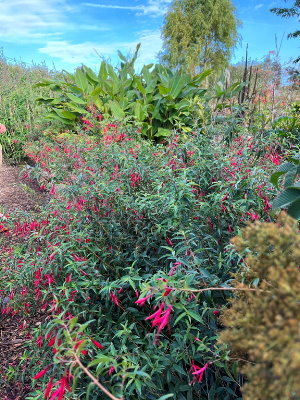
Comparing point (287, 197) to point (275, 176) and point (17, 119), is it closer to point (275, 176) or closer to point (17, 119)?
point (275, 176)

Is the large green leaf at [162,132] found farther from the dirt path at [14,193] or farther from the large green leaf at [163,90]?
the dirt path at [14,193]

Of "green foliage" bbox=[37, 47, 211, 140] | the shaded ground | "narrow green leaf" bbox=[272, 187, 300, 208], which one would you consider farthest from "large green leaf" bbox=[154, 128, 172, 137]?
"narrow green leaf" bbox=[272, 187, 300, 208]

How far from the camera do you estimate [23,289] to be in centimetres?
192

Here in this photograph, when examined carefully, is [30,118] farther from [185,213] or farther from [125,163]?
[185,213]

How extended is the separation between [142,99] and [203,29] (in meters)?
25.3

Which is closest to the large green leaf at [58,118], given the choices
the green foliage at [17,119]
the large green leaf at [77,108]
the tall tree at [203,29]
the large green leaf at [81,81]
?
the large green leaf at [77,108]

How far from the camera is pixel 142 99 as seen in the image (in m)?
5.44

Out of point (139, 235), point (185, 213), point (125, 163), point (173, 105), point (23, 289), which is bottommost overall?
point (23, 289)

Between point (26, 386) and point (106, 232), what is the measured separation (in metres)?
1.06

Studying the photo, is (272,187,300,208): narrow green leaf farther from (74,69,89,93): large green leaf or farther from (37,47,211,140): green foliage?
(74,69,89,93): large green leaf

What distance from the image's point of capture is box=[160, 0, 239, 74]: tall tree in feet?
88.6

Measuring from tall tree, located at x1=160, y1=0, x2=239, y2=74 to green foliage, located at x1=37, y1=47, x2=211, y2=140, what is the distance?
884 inches

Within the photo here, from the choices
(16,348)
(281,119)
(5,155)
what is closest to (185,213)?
(16,348)

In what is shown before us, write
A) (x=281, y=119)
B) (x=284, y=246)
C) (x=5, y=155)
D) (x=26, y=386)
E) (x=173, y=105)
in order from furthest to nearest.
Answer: (x=5, y=155)
(x=281, y=119)
(x=173, y=105)
(x=26, y=386)
(x=284, y=246)
